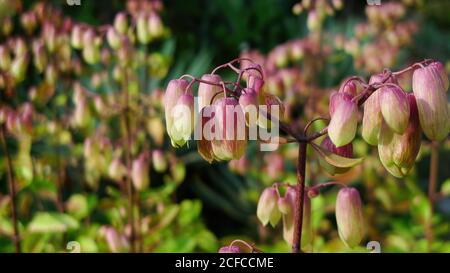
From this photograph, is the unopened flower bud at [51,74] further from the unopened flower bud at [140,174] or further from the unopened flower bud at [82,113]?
the unopened flower bud at [140,174]

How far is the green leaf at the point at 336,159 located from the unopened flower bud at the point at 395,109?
70 mm

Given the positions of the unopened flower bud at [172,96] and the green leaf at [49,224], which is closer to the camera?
the unopened flower bud at [172,96]

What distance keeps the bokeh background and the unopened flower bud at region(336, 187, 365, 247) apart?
718 mm

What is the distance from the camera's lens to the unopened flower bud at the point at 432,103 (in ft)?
2.15

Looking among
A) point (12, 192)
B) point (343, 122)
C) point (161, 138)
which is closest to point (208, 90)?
point (343, 122)

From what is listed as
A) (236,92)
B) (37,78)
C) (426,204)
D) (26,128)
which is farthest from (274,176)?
(37,78)

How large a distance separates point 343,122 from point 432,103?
0.33 ft

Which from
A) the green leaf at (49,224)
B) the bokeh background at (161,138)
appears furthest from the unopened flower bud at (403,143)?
the green leaf at (49,224)

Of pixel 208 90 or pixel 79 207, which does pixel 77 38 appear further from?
pixel 208 90

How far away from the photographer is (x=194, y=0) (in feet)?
15.2

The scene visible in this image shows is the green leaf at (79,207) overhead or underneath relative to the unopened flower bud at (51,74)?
underneath

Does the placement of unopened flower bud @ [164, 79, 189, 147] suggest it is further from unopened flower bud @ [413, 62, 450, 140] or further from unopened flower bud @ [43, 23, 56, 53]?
unopened flower bud @ [43, 23, 56, 53]

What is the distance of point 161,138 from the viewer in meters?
2.09

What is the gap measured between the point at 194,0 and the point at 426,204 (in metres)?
3.02
